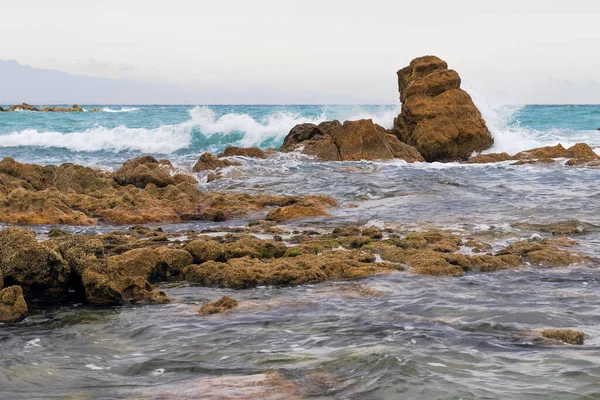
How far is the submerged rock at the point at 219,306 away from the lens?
285 inches

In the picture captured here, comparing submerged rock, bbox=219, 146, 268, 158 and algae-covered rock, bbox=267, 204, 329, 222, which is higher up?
submerged rock, bbox=219, 146, 268, 158

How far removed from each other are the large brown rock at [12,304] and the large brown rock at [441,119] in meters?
23.6

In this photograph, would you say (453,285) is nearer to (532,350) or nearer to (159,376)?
(532,350)

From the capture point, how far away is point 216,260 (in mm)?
9547

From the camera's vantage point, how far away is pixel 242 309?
737 cm

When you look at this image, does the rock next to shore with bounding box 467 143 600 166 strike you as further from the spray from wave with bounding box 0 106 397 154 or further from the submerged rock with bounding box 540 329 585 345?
the submerged rock with bounding box 540 329 585 345

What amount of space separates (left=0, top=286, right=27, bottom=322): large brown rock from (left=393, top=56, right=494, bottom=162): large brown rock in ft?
77.6

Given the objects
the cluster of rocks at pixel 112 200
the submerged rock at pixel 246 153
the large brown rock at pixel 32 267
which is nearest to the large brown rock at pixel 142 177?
the cluster of rocks at pixel 112 200

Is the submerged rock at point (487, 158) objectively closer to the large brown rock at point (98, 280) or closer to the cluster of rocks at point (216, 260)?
the cluster of rocks at point (216, 260)

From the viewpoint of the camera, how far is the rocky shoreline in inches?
295

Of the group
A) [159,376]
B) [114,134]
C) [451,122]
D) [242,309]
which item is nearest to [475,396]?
[159,376]

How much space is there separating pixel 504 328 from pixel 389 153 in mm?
20422

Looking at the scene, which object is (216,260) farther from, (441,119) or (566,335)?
(441,119)

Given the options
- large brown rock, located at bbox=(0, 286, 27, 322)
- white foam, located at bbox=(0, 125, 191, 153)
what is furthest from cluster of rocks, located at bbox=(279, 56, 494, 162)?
large brown rock, located at bbox=(0, 286, 27, 322)
